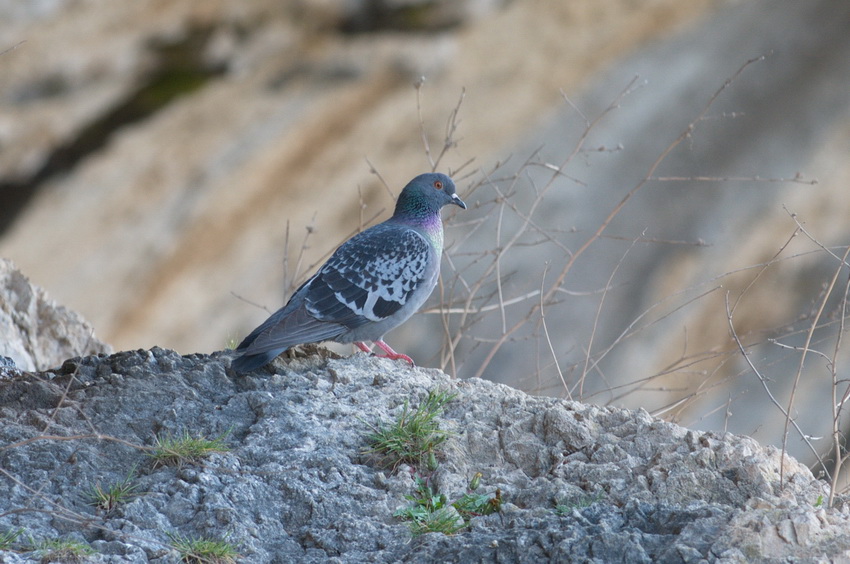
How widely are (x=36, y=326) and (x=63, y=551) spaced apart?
2214 mm

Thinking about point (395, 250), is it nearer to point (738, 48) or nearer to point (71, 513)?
point (71, 513)

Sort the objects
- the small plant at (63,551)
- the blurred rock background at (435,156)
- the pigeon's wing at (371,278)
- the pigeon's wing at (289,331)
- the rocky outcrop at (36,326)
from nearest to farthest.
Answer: the small plant at (63,551), the pigeon's wing at (289,331), the pigeon's wing at (371,278), the rocky outcrop at (36,326), the blurred rock background at (435,156)

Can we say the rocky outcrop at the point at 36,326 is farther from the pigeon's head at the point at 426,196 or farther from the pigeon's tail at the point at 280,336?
the pigeon's head at the point at 426,196

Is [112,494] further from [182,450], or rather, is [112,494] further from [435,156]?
[435,156]

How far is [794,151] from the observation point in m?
13.6

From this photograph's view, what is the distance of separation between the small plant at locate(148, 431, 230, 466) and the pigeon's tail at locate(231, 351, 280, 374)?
475 mm

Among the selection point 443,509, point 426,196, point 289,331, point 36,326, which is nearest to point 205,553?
point 443,509

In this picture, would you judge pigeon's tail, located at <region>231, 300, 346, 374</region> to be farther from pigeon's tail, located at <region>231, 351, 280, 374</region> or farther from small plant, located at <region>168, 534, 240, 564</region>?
small plant, located at <region>168, 534, 240, 564</region>

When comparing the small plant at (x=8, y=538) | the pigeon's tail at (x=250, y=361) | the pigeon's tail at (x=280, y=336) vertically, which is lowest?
the small plant at (x=8, y=538)

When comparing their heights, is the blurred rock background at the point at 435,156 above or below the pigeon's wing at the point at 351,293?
above

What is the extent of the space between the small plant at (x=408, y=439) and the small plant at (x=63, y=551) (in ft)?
3.12

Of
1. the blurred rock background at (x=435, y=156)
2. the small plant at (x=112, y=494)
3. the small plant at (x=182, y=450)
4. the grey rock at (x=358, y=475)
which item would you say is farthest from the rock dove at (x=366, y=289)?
the small plant at (x=112, y=494)

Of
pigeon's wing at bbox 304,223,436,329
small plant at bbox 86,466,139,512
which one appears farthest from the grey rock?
pigeon's wing at bbox 304,223,436,329

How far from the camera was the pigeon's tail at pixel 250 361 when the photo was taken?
347cm
